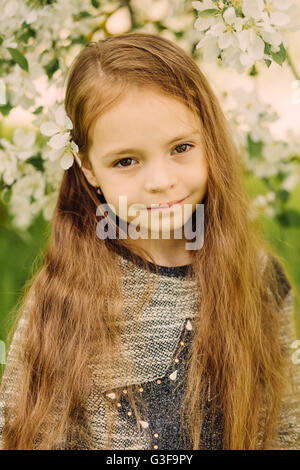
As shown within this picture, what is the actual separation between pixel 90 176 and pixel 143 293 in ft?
1.10

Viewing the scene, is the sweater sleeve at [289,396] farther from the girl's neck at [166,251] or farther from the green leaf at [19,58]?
the green leaf at [19,58]

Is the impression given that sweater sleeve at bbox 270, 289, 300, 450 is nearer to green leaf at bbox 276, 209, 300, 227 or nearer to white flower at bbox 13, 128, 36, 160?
green leaf at bbox 276, 209, 300, 227

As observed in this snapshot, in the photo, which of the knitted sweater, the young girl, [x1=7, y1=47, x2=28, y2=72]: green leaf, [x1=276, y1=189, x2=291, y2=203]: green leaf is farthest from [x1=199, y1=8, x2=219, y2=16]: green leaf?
[x1=276, y1=189, x2=291, y2=203]: green leaf

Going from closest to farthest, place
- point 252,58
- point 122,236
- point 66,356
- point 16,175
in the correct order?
point 252,58 < point 66,356 < point 122,236 < point 16,175

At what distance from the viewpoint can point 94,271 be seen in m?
1.51

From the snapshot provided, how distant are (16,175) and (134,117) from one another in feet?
2.01

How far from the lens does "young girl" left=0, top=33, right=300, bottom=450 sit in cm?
138

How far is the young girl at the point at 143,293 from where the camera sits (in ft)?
4.53

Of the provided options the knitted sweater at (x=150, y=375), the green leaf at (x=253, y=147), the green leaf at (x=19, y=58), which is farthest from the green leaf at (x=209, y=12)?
the green leaf at (x=253, y=147)

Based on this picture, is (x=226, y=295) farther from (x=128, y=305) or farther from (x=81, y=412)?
(x=81, y=412)

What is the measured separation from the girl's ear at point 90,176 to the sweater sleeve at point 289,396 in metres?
0.68

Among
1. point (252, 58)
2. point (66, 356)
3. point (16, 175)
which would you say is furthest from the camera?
point (16, 175)

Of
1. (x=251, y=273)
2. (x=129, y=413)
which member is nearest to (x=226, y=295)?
(x=251, y=273)

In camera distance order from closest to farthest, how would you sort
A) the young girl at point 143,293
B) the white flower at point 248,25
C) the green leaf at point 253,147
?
the white flower at point 248,25
the young girl at point 143,293
the green leaf at point 253,147
